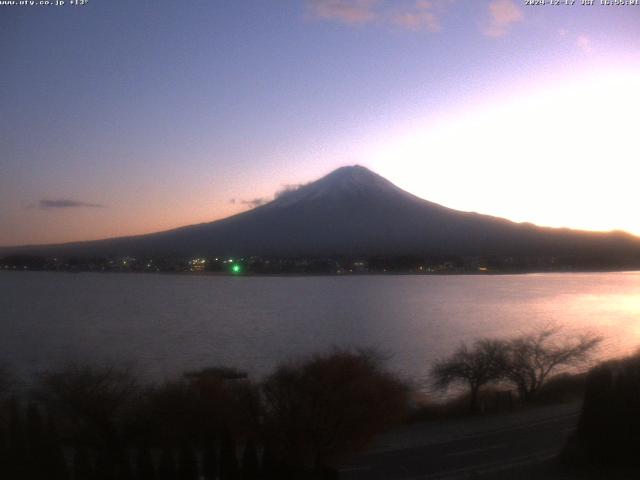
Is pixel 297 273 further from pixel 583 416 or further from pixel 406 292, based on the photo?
pixel 583 416

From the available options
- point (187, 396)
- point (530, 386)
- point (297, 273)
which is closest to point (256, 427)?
point (187, 396)

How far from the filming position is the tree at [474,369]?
10.3 metres

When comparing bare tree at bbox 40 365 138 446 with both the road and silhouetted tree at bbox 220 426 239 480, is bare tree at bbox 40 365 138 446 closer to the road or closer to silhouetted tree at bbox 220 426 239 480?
silhouetted tree at bbox 220 426 239 480

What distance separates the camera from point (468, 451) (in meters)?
6.58

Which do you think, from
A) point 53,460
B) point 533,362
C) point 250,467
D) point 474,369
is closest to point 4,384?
point 53,460

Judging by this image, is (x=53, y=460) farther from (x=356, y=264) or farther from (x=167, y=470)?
(x=356, y=264)

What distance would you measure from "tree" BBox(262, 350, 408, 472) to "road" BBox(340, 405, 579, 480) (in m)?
0.27

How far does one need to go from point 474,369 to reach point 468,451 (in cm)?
388

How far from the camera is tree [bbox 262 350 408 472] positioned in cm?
608

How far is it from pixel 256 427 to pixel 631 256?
2737 cm

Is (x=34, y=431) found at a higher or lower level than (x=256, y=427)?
higher

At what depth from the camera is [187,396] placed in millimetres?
7086

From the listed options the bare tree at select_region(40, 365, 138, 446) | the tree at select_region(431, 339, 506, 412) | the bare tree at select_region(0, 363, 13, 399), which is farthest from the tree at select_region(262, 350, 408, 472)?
the bare tree at select_region(0, 363, 13, 399)

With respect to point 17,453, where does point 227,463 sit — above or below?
below
